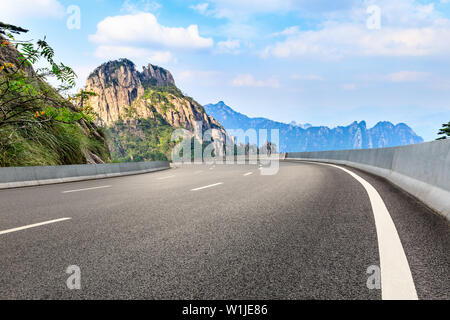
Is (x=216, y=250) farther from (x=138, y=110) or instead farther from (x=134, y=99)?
(x=134, y=99)

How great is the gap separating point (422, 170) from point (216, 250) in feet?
18.0

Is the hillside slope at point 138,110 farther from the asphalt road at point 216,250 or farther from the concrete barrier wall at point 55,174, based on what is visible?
the asphalt road at point 216,250

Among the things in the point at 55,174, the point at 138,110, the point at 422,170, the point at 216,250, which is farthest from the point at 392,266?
the point at 138,110

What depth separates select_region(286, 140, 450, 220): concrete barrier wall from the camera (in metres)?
5.29

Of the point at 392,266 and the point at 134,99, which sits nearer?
the point at 392,266

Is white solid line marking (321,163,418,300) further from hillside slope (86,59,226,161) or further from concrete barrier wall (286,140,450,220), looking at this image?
hillside slope (86,59,226,161)

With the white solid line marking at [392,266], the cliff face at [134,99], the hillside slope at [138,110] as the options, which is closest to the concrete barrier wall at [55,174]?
the white solid line marking at [392,266]

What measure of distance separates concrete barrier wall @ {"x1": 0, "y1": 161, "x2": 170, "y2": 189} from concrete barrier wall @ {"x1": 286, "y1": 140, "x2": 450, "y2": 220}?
41.2 ft

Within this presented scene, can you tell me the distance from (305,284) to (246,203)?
12.7 feet

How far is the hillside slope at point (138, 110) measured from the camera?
136125 mm

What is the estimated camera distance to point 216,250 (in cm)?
336

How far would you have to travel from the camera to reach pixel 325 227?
4.27 metres

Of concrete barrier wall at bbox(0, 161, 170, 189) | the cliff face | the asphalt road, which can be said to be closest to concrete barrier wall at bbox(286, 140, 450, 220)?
the asphalt road
